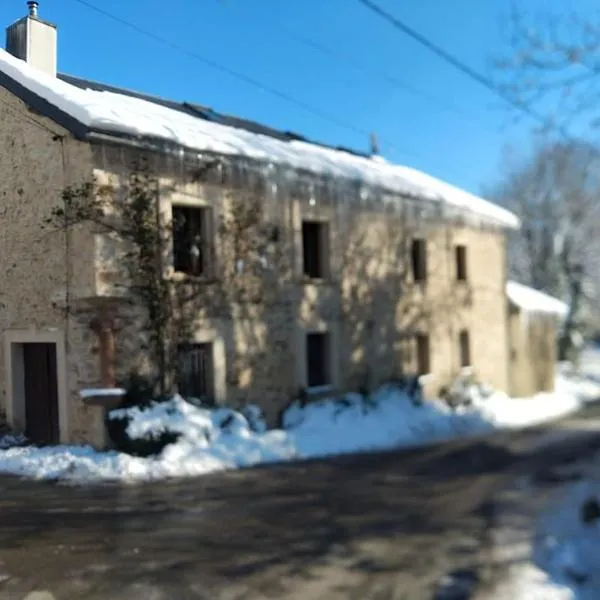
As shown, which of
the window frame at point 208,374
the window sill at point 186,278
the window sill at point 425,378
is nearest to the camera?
the window sill at point 186,278

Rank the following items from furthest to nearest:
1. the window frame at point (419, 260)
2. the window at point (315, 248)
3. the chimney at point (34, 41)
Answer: the window frame at point (419, 260) → the window at point (315, 248) → the chimney at point (34, 41)

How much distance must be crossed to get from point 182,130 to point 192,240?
1.90m

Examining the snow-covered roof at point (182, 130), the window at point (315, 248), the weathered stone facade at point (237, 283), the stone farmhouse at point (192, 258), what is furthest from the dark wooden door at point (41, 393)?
the window at point (315, 248)

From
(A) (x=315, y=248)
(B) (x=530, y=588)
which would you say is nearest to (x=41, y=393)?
(A) (x=315, y=248)

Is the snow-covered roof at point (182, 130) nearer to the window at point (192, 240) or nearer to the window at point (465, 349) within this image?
the window at point (192, 240)

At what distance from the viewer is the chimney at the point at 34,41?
1312 centimetres

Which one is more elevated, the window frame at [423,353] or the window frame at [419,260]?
the window frame at [419,260]

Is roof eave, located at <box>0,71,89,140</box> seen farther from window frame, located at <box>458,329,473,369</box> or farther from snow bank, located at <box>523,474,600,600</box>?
window frame, located at <box>458,329,473,369</box>

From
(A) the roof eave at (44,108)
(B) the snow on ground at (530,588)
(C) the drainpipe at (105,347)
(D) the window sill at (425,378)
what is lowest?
(B) the snow on ground at (530,588)

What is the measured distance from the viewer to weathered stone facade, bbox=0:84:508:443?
437 inches

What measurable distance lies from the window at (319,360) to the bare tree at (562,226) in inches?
827

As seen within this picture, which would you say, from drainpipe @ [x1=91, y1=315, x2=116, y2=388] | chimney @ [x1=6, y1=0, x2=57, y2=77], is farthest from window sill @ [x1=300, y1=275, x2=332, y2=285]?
chimney @ [x1=6, y1=0, x2=57, y2=77]

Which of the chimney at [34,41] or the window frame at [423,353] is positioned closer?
the chimney at [34,41]

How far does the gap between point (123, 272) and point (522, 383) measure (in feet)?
52.3
